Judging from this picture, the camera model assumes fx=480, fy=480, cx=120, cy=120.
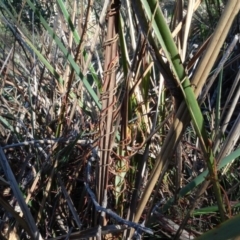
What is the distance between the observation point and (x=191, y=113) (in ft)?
1.56

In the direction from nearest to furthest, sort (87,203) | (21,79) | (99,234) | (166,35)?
(166,35) → (99,234) → (87,203) → (21,79)

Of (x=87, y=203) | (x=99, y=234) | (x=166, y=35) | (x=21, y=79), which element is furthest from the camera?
(x=21, y=79)

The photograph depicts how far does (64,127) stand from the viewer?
2.60 feet

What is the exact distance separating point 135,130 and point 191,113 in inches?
8.5

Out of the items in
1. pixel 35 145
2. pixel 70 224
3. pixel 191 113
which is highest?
pixel 191 113

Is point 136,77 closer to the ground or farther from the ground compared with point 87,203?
farther from the ground

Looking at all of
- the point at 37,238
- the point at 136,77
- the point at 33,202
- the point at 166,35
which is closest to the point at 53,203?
the point at 33,202

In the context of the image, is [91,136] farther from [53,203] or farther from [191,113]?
[191,113]

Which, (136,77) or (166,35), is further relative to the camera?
(136,77)

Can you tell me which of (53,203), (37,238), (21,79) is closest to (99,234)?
(37,238)

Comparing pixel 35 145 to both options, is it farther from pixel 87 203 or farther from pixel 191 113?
pixel 191 113

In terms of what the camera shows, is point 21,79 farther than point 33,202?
Yes

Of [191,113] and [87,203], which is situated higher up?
[191,113]

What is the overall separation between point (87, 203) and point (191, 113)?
307 millimetres
